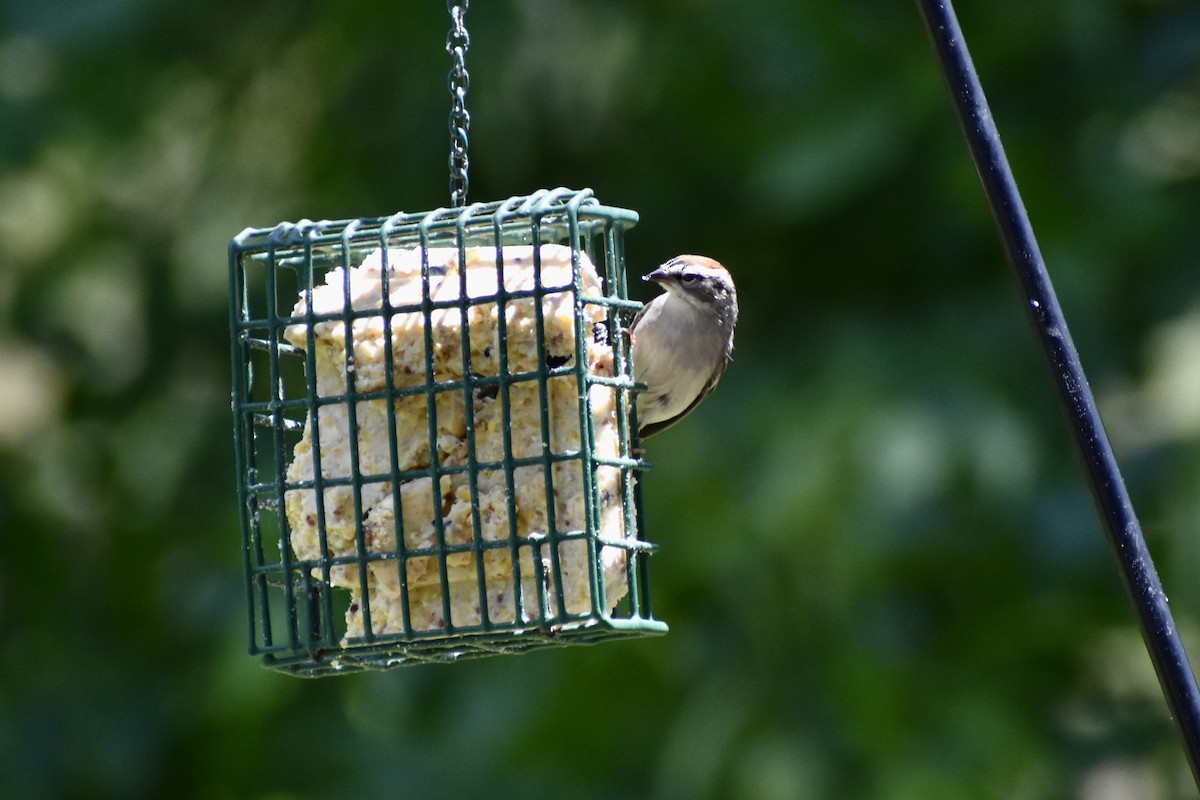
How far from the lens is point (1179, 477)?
6844mm

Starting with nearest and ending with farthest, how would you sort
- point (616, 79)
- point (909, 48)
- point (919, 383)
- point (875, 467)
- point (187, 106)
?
point (875, 467), point (919, 383), point (909, 48), point (616, 79), point (187, 106)

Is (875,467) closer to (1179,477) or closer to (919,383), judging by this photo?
(919,383)

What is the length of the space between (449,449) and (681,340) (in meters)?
1.43

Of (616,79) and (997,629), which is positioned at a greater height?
(616,79)

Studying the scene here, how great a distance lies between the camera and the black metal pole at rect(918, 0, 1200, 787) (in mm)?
2807

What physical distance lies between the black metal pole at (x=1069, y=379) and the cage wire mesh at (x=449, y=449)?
1.26 metres

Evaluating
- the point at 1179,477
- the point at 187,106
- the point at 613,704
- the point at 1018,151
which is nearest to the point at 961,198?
the point at 1018,151

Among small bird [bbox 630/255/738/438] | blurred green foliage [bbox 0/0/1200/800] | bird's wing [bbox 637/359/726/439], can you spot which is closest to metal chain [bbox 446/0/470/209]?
small bird [bbox 630/255/738/438]

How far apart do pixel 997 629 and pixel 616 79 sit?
295 cm

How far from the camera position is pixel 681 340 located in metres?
5.42

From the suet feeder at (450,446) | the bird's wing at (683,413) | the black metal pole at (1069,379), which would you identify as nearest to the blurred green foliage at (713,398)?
the bird's wing at (683,413)

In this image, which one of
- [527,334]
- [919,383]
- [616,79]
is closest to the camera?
[527,334]

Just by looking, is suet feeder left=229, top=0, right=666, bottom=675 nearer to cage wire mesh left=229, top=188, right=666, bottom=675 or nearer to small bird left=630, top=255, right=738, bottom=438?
cage wire mesh left=229, top=188, right=666, bottom=675

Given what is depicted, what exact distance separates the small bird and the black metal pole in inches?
91.1
